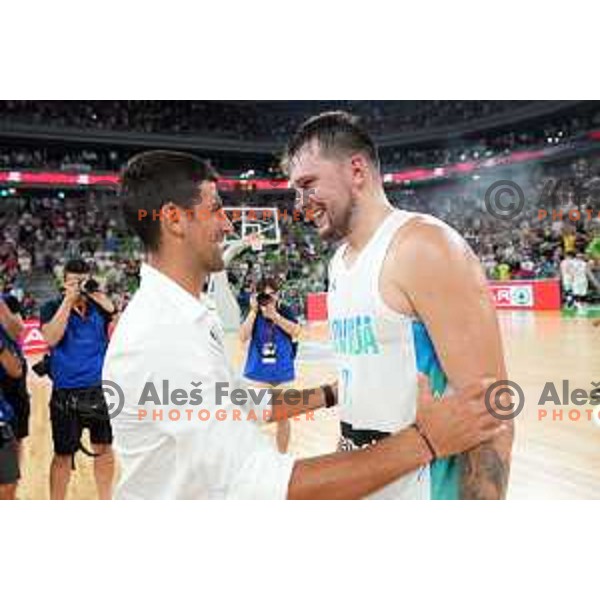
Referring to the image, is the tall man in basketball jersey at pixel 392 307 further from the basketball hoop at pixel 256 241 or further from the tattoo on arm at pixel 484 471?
the basketball hoop at pixel 256 241

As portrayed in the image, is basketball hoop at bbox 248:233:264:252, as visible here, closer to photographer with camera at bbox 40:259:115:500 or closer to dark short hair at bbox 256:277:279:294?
dark short hair at bbox 256:277:279:294

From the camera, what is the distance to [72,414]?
3598 millimetres

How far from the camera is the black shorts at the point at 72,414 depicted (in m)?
3.59

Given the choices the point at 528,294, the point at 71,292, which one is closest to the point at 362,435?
the point at 71,292

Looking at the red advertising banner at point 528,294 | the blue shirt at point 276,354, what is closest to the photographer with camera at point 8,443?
the blue shirt at point 276,354

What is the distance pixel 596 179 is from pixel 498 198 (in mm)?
1907

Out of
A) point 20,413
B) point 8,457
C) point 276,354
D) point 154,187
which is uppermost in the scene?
point 154,187

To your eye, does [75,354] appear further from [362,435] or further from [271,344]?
[362,435]

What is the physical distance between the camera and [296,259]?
8227mm

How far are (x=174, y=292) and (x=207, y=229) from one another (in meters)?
0.25

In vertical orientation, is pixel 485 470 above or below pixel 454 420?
below

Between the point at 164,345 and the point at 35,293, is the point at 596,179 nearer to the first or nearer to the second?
the point at 35,293

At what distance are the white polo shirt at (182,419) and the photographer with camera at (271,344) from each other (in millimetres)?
2898
